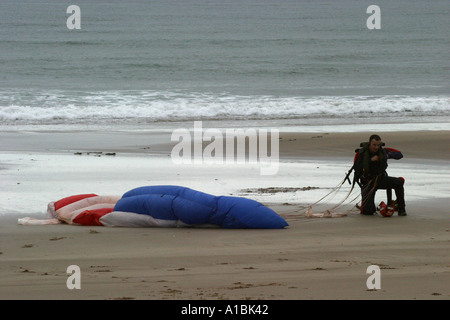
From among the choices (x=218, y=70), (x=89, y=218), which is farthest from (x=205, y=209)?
(x=218, y=70)

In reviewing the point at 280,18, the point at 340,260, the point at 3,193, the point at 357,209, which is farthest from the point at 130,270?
the point at 280,18

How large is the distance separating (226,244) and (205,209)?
0.81 m

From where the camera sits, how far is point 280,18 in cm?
7075

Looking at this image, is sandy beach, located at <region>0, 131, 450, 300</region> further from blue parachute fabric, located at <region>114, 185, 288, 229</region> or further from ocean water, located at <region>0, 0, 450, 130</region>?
ocean water, located at <region>0, 0, 450, 130</region>

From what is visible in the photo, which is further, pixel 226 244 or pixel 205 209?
pixel 205 209

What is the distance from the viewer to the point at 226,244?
307 inches

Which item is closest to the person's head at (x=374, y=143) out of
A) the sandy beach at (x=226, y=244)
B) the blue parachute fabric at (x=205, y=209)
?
the sandy beach at (x=226, y=244)

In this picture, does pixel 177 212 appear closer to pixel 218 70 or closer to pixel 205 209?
pixel 205 209

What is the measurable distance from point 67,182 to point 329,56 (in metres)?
32.9

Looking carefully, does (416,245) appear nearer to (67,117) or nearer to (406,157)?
(406,157)

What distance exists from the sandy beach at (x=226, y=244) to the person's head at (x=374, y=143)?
32.3 inches

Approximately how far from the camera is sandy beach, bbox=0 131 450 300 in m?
6.09

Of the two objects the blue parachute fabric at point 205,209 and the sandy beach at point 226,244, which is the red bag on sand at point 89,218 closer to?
the sandy beach at point 226,244

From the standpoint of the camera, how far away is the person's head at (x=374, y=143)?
363 inches
